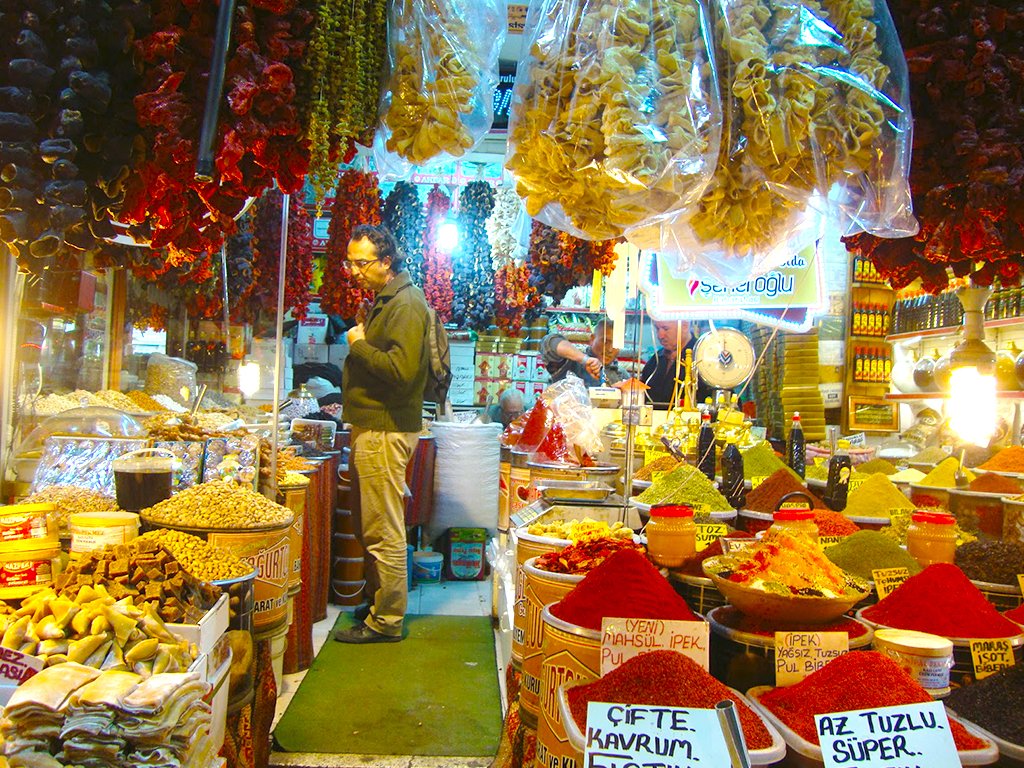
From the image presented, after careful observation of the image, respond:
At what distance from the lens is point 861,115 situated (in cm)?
141

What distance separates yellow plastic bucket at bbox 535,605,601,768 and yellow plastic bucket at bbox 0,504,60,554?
1142 mm

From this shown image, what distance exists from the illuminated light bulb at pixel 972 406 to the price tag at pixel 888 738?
3719mm

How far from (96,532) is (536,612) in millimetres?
1092

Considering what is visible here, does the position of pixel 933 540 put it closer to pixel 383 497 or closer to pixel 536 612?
pixel 536 612

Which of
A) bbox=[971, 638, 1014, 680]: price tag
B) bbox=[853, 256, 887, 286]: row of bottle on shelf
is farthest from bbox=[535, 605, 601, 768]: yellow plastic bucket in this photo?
bbox=[853, 256, 887, 286]: row of bottle on shelf

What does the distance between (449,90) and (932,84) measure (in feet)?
3.23

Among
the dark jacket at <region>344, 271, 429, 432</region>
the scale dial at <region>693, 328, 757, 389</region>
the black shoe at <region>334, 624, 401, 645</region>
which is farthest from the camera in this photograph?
the scale dial at <region>693, 328, 757, 389</region>

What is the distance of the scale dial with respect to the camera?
4.02m

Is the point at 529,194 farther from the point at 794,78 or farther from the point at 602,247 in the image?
the point at 602,247

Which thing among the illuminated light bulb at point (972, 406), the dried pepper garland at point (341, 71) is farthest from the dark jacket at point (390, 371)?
the illuminated light bulb at point (972, 406)

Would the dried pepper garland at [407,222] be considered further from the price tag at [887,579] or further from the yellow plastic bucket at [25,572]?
→ the price tag at [887,579]

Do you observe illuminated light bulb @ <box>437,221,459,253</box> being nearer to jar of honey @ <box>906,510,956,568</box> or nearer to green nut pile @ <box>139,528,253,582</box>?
green nut pile @ <box>139,528,253,582</box>

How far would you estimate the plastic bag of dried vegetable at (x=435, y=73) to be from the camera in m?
1.48

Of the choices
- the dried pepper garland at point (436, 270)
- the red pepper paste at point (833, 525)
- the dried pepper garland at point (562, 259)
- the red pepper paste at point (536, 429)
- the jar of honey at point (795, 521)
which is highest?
the dried pepper garland at point (436, 270)
